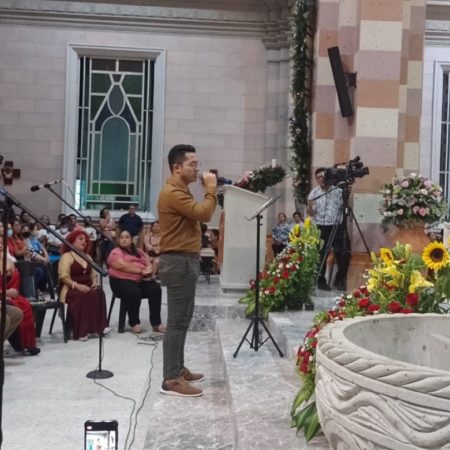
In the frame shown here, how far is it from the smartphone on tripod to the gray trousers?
62.4 inches

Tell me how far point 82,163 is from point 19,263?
6753 mm

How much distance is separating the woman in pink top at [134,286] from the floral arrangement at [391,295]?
3.30 metres

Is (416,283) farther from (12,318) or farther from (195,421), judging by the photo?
(12,318)

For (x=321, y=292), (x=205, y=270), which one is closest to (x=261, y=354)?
(x=321, y=292)

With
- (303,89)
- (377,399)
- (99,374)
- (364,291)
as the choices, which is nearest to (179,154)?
(364,291)

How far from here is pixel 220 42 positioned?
40.7 ft

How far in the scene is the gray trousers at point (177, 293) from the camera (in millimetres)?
3844

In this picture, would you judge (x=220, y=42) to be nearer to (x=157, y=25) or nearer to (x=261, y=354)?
(x=157, y=25)

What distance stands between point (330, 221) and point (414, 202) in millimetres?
918

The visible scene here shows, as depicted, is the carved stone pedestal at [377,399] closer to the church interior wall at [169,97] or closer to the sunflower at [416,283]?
the sunflower at [416,283]

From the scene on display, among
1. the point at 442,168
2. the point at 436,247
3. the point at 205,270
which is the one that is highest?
the point at 442,168

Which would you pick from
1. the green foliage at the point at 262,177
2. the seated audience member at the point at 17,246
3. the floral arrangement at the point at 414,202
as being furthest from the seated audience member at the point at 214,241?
the floral arrangement at the point at 414,202

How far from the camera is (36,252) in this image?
827 centimetres

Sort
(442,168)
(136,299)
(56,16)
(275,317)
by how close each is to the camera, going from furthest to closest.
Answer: (442,168) → (56,16) → (136,299) → (275,317)
